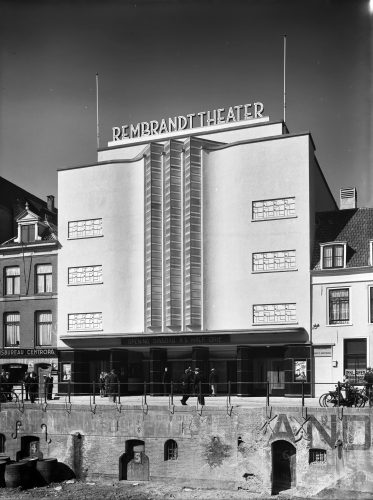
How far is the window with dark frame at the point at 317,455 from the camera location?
3228cm

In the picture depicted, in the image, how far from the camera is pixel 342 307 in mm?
42438

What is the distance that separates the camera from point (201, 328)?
45375 mm

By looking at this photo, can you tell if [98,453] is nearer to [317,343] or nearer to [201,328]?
[201,328]

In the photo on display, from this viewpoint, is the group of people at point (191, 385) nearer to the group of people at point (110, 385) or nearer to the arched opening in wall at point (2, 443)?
the group of people at point (110, 385)

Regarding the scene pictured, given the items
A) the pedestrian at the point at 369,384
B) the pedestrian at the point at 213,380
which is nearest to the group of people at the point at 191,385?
the pedestrian at the point at 213,380

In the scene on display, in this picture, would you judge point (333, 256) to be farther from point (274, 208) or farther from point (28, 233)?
point (28, 233)

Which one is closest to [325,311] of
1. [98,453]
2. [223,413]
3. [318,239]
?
[318,239]

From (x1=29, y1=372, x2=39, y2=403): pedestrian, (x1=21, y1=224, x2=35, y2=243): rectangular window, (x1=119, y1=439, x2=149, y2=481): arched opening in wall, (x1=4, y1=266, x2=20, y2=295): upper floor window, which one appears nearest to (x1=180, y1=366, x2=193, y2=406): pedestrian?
(x1=119, y1=439, x2=149, y2=481): arched opening in wall

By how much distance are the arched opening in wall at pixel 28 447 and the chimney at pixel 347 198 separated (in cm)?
2600

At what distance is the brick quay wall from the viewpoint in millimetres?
31891

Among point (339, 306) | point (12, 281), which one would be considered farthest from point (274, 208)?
point (12, 281)

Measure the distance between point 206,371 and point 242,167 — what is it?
13.1m

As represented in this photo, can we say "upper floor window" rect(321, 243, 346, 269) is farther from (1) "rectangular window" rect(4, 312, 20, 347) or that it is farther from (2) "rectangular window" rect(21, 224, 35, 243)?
(1) "rectangular window" rect(4, 312, 20, 347)

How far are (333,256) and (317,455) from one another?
14.1m
